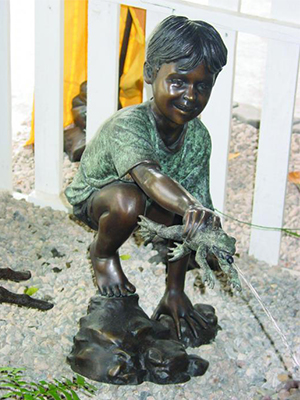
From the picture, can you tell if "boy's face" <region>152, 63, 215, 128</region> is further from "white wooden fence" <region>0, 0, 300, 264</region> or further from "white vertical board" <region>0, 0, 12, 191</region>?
"white vertical board" <region>0, 0, 12, 191</region>

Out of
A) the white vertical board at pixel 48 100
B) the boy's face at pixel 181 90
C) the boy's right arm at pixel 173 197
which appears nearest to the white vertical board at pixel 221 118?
the white vertical board at pixel 48 100

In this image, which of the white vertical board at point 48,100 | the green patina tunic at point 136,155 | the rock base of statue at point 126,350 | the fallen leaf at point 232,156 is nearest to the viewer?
the green patina tunic at point 136,155

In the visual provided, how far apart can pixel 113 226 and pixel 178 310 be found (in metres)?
0.47

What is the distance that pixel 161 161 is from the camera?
3184 millimetres

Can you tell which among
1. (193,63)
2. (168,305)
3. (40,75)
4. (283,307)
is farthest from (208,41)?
(40,75)

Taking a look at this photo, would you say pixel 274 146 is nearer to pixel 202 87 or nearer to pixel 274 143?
pixel 274 143

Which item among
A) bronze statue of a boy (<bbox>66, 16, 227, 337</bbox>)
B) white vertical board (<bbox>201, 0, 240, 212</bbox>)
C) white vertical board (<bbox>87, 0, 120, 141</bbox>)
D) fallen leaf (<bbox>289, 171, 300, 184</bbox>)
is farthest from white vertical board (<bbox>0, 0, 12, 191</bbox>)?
fallen leaf (<bbox>289, 171, 300, 184</bbox>)

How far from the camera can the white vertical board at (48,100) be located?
425 centimetres

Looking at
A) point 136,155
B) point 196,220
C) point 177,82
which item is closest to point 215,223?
point 196,220

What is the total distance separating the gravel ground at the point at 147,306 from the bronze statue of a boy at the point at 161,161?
0.77 feet

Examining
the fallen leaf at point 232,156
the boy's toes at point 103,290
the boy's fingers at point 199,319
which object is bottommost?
the fallen leaf at point 232,156

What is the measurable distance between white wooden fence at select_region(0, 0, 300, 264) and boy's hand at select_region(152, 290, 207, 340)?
0.86m

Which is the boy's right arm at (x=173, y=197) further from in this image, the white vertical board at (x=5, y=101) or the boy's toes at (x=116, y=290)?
Answer: the white vertical board at (x=5, y=101)

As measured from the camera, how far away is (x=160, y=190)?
9.46 ft
